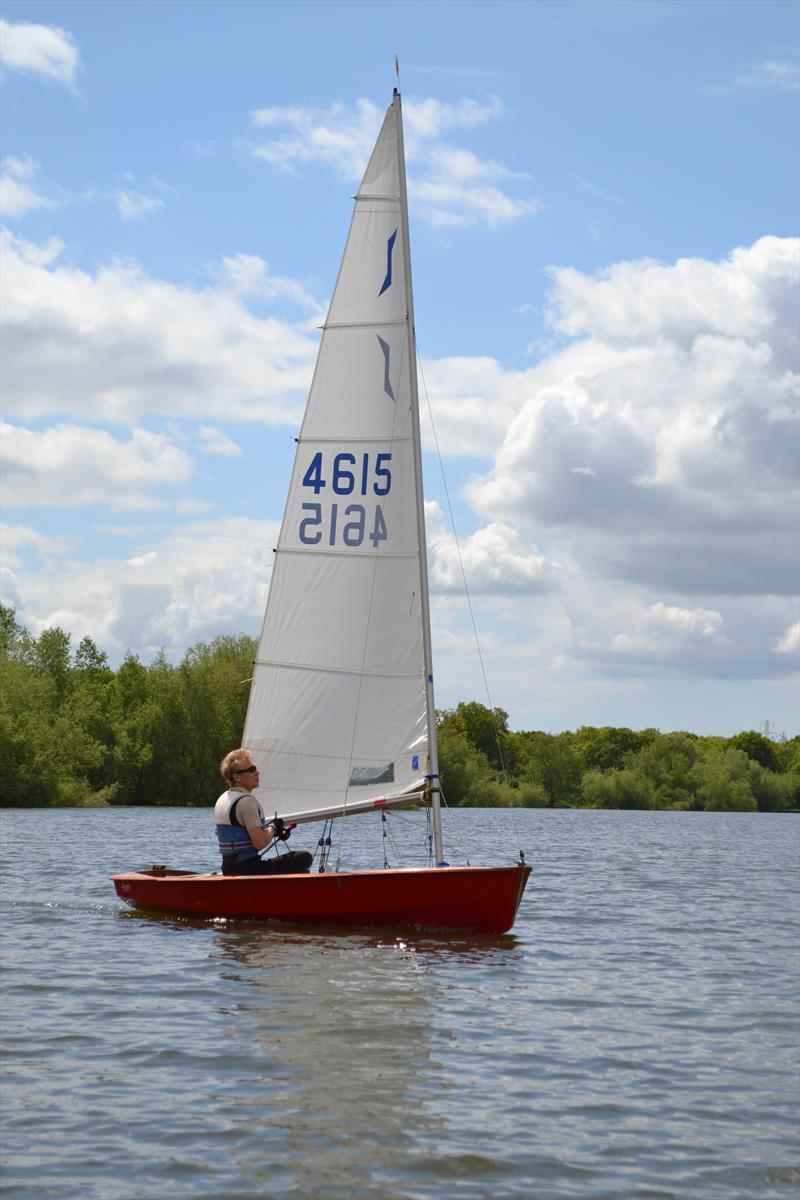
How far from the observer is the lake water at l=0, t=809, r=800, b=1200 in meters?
7.20

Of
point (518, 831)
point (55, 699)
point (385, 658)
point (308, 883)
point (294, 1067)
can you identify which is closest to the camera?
point (294, 1067)

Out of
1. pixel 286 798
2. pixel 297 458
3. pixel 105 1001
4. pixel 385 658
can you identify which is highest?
pixel 297 458

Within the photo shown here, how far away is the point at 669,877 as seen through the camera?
29.6m

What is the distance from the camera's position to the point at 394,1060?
961cm

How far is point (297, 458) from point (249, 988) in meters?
6.77

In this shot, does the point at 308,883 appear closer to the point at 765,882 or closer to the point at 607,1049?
the point at 607,1049

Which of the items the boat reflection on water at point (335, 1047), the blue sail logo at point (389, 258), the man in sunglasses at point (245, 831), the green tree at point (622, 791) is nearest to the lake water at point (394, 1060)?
the boat reflection on water at point (335, 1047)

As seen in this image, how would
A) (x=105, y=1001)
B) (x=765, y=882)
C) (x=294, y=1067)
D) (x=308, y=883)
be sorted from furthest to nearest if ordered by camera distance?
(x=765, y=882) → (x=308, y=883) → (x=105, y=1001) → (x=294, y=1067)

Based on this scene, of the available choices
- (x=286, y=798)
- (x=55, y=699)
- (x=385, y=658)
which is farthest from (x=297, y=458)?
(x=55, y=699)

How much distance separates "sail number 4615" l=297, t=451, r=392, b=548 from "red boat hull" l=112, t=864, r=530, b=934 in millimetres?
3993

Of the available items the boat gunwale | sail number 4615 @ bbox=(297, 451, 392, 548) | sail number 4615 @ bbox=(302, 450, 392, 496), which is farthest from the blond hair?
sail number 4615 @ bbox=(302, 450, 392, 496)

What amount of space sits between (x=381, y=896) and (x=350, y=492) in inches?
187

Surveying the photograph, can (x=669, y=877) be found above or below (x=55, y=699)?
below

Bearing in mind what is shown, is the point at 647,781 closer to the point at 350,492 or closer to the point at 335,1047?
the point at 350,492
